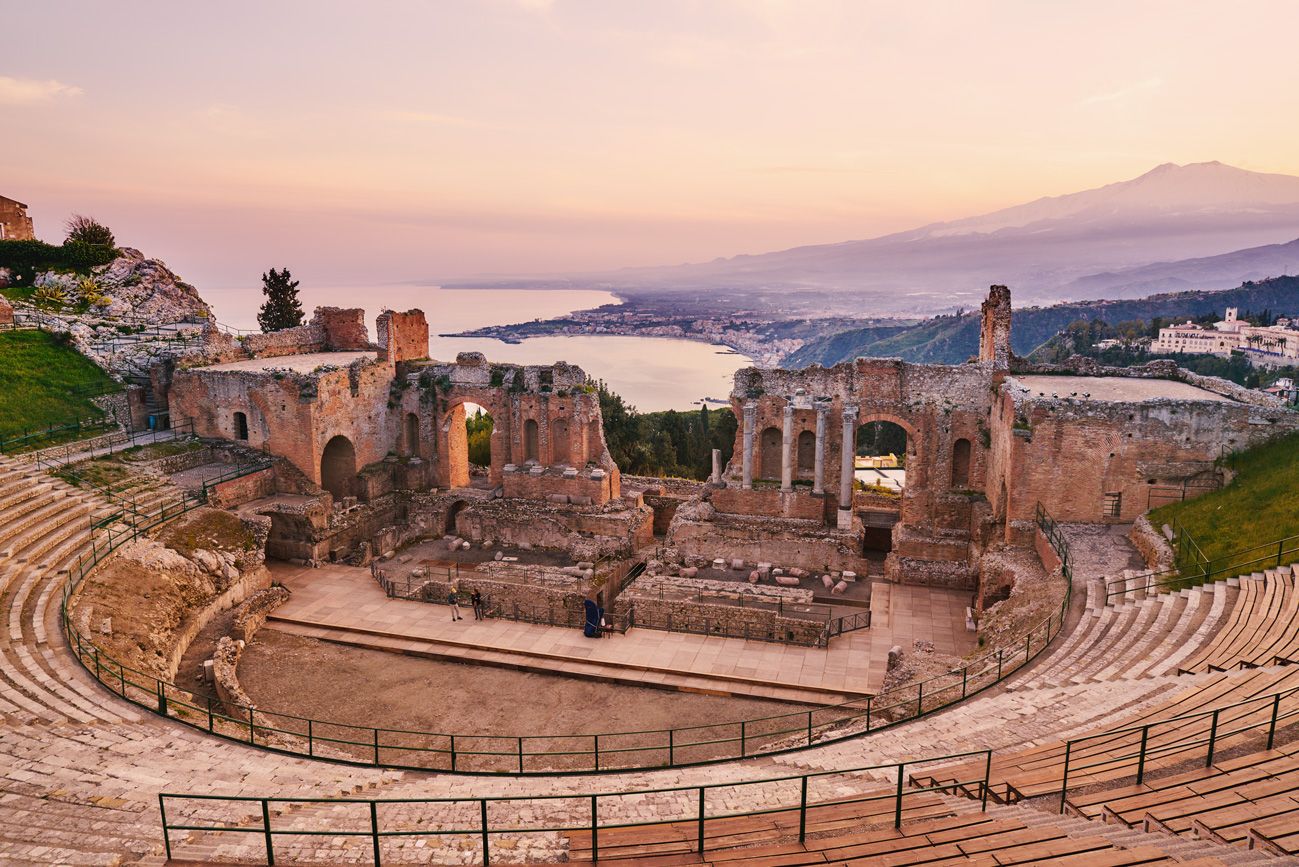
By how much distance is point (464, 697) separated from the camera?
17891mm

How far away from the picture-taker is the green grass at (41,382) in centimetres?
2495

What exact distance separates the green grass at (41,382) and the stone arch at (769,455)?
22.1 meters

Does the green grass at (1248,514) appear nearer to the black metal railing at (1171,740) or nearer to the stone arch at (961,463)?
the stone arch at (961,463)

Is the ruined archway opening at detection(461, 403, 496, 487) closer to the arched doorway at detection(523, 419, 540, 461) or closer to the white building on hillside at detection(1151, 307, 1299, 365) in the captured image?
the arched doorway at detection(523, 419, 540, 461)

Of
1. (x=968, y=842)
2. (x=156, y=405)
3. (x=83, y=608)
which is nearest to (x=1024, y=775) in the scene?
(x=968, y=842)

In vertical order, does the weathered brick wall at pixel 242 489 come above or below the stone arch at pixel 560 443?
below

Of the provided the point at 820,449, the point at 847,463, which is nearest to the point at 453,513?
the point at 820,449

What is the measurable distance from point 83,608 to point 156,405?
13.2m

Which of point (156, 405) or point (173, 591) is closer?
point (173, 591)

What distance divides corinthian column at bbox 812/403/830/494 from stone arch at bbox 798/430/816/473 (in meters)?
1.66

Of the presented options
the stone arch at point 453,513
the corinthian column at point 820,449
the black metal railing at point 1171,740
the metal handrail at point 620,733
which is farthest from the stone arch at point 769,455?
the black metal railing at point 1171,740

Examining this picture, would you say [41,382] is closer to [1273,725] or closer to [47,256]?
[47,256]

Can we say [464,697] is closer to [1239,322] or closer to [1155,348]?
[1155,348]

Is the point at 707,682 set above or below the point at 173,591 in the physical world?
below
